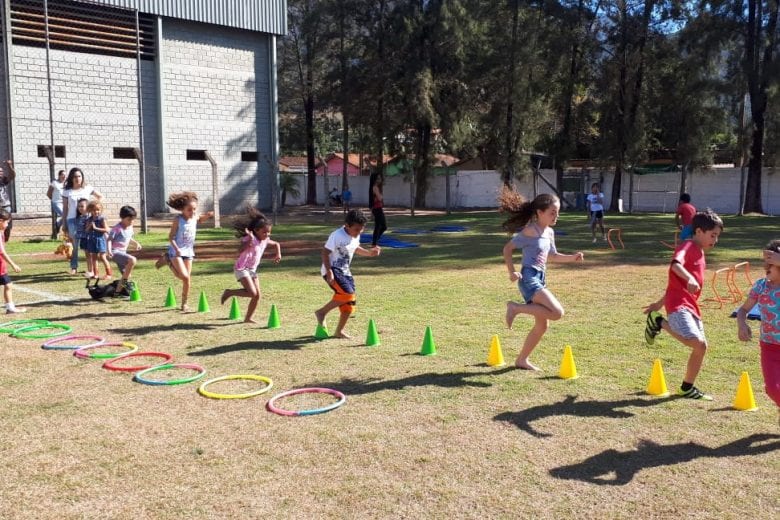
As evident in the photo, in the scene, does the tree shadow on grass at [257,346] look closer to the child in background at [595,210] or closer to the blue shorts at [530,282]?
the blue shorts at [530,282]

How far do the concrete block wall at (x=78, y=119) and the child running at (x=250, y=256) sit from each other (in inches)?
681

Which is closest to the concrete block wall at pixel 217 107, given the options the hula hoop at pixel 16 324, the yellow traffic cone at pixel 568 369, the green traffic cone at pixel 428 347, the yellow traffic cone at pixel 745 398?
the hula hoop at pixel 16 324

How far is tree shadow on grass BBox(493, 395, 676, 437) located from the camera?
5.34 metres

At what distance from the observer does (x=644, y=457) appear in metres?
4.62

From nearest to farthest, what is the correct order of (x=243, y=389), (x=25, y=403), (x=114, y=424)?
(x=114, y=424)
(x=25, y=403)
(x=243, y=389)

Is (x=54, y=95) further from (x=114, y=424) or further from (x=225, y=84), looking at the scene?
(x=114, y=424)

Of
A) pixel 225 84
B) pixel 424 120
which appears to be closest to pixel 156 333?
pixel 225 84

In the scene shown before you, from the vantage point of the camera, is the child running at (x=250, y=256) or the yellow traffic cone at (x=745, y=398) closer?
the yellow traffic cone at (x=745, y=398)

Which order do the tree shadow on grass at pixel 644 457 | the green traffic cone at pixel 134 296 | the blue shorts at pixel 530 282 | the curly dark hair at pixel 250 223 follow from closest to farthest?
1. the tree shadow on grass at pixel 644 457
2. the blue shorts at pixel 530 282
3. the curly dark hair at pixel 250 223
4. the green traffic cone at pixel 134 296

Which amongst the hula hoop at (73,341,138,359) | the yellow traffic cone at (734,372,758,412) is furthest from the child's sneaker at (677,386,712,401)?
the hula hoop at (73,341,138,359)

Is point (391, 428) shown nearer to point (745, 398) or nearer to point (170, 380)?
point (170, 380)

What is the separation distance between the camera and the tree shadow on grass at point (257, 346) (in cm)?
752

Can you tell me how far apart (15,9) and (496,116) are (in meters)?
24.0

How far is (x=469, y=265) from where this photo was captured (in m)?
14.9
